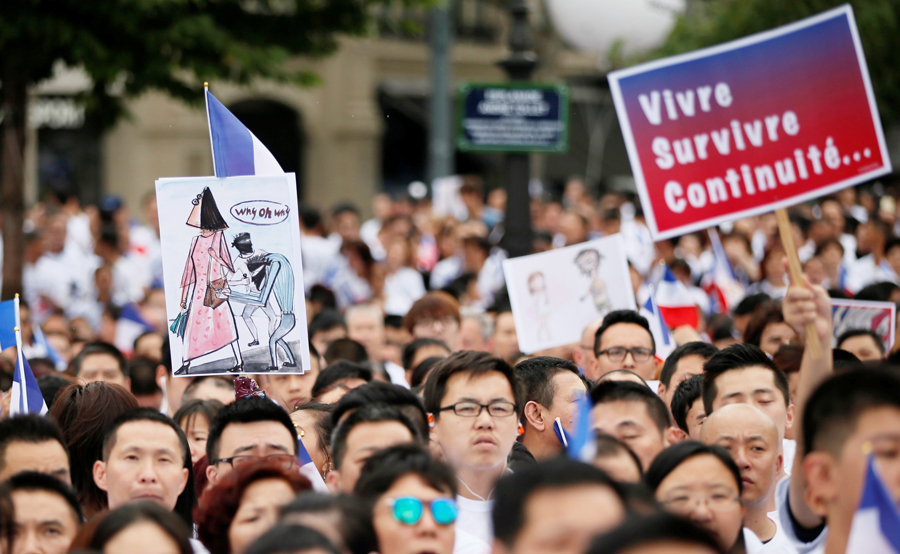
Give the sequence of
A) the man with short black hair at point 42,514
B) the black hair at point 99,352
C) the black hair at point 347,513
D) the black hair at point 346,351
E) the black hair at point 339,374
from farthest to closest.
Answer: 1. the black hair at point 346,351
2. the black hair at point 99,352
3. the black hair at point 339,374
4. the man with short black hair at point 42,514
5. the black hair at point 347,513

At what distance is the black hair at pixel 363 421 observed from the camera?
173 inches

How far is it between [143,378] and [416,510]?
4.12m

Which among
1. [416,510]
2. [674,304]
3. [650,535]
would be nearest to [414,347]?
[674,304]

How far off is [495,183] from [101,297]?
17.6m

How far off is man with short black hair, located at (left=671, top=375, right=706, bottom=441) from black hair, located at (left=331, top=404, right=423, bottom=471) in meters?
1.69

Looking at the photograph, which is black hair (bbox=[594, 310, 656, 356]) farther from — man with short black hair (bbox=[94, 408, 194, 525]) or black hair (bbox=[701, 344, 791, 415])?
man with short black hair (bbox=[94, 408, 194, 525])

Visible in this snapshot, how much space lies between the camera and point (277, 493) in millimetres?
3885

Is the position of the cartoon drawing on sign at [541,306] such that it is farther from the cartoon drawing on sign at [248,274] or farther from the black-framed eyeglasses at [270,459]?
the black-framed eyeglasses at [270,459]

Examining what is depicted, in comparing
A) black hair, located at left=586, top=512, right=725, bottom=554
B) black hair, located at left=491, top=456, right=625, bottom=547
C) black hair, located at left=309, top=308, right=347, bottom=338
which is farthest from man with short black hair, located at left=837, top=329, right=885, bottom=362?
black hair, located at left=586, top=512, right=725, bottom=554

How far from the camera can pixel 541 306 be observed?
26.3 feet

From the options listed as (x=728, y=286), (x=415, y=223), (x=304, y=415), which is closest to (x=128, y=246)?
(x=415, y=223)

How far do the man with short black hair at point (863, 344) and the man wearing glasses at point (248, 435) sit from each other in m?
3.91

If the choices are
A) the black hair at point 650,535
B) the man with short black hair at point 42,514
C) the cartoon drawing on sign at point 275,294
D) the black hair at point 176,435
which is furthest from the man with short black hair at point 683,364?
the black hair at point 650,535

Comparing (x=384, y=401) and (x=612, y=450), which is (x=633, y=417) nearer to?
(x=612, y=450)
